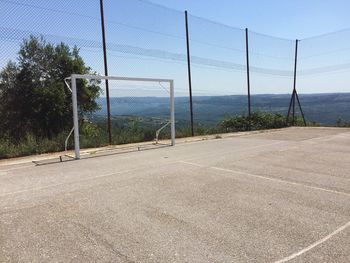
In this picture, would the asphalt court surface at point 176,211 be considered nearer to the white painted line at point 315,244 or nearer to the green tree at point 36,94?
the white painted line at point 315,244

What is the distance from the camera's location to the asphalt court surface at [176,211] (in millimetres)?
3727

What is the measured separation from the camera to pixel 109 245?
3.85 meters

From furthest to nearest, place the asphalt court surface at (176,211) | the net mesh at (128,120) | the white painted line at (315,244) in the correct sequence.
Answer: the net mesh at (128,120)
the asphalt court surface at (176,211)
the white painted line at (315,244)

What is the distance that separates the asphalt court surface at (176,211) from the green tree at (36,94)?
4.24m

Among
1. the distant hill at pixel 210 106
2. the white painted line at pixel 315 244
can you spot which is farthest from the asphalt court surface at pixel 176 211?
the distant hill at pixel 210 106

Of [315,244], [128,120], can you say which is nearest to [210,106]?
[128,120]

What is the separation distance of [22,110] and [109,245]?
9.81 metres

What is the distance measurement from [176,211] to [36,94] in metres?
9.09

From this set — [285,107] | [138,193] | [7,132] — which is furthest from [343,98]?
[138,193]

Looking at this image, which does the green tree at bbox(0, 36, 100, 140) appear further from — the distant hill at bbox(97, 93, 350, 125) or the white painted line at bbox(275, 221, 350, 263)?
the white painted line at bbox(275, 221, 350, 263)

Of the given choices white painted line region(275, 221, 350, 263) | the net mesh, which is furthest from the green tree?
white painted line region(275, 221, 350, 263)

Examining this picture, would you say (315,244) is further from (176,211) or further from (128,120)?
(128,120)

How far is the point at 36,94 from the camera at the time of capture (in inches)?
490

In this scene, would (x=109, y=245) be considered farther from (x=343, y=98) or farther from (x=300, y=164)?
(x=343, y=98)
